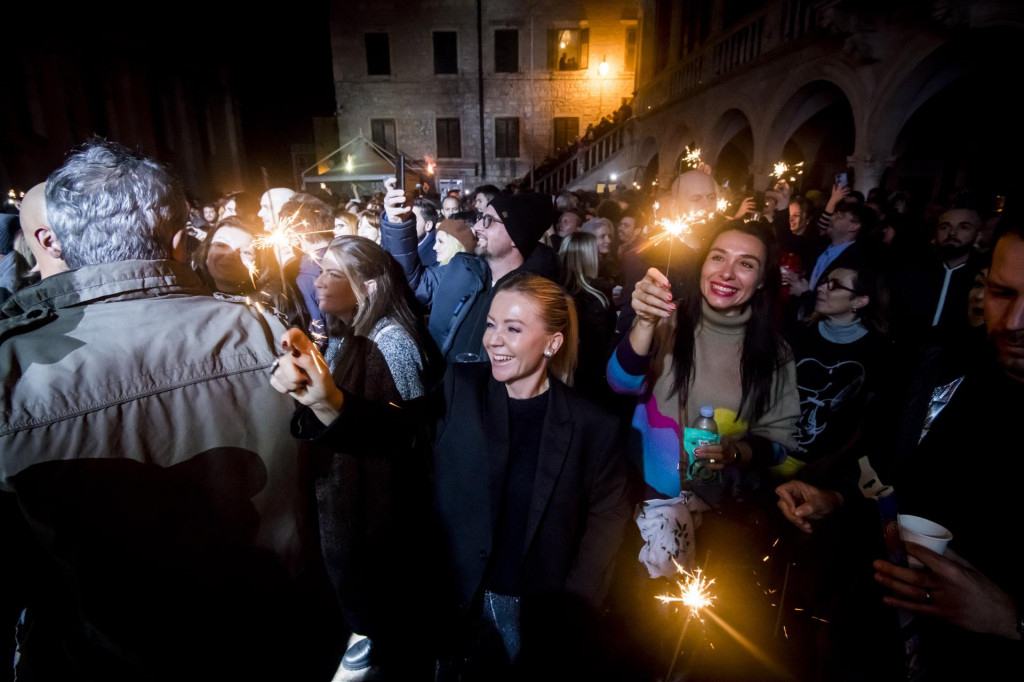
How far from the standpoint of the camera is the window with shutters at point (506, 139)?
27.3m

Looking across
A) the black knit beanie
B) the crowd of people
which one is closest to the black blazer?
the crowd of people

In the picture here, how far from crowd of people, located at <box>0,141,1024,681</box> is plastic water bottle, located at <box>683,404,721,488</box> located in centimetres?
2

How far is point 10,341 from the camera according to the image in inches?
45.5

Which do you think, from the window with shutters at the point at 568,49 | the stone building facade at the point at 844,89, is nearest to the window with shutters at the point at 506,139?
the window with shutters at the point at 568,49

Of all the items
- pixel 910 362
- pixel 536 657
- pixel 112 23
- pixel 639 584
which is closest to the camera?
pixel 910 362

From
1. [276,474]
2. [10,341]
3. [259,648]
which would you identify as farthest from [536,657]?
[10,341]

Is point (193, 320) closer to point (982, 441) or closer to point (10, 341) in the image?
point (10, 341)

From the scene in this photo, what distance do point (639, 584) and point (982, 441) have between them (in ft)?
5.38

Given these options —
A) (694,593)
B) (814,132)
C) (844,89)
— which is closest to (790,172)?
(814,132)

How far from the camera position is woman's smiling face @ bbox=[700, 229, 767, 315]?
242 centimetres

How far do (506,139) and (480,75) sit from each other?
3612mm

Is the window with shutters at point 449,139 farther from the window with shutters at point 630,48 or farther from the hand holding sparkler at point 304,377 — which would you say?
the hand holding sparkler at point 304,377

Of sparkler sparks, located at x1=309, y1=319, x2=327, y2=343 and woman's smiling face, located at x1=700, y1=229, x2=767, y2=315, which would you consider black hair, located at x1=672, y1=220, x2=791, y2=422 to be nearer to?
woman's smiling face, located at x1=700, y1=229, x2=767, y2=315

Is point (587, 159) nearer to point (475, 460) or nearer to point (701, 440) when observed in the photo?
point (701, 440)
